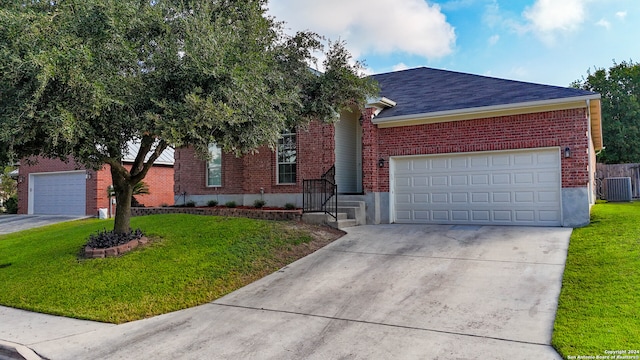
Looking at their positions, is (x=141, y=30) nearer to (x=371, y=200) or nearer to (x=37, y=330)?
(x=37, y=330)

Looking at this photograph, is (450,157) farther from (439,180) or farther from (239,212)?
(239,212)

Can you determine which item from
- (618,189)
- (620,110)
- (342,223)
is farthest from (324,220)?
(620,110)

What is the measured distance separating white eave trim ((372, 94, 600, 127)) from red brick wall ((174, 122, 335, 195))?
1984 mm

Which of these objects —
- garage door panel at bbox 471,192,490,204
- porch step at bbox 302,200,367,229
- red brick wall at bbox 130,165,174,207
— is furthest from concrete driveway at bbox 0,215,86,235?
garage door panel at bbox 471,192,490,204

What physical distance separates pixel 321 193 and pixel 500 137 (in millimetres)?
5192

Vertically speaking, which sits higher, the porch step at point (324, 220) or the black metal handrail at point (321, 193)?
the black metal handrail at point (321, 193)

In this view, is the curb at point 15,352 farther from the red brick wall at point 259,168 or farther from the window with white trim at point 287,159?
the window with white trim at point 287,159

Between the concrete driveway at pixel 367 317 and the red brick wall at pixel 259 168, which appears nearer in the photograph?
the concrete driveway at pixel 367 317

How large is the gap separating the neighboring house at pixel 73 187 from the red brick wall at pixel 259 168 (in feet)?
18.6

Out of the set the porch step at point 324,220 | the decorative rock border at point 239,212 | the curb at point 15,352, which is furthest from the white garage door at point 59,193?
the curb at point 15,352

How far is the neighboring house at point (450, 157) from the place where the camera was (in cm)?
1009

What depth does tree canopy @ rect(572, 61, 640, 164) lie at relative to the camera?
93.5 ft

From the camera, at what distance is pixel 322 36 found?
9.89 metres

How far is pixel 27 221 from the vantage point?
18.9 meters
